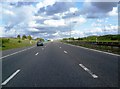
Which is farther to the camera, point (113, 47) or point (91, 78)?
point (113, 47)

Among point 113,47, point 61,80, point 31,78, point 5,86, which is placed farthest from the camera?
point 113,47

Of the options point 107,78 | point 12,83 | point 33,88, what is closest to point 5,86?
point 12,83

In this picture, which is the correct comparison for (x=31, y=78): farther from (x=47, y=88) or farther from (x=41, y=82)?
(x=47, y=88)

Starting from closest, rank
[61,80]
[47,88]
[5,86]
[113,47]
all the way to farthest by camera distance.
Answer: [47,88] < [5,86] < [61,80] < [113,47]

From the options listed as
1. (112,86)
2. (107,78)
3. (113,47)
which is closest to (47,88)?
(112,86)

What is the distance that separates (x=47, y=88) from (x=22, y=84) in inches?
48.1

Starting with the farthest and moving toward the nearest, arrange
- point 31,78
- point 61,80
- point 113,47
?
1. point 113,47
2. point 31,78
3. point 61,80

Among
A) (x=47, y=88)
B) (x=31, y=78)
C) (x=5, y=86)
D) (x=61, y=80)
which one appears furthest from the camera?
(x=31, y=78)

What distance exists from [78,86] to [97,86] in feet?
2.17

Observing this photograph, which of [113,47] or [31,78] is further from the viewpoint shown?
[113,47]

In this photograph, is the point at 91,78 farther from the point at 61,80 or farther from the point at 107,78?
the point at 61,80

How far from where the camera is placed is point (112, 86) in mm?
7520

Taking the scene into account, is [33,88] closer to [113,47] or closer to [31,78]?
[31,78]

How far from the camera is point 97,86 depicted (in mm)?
7527
